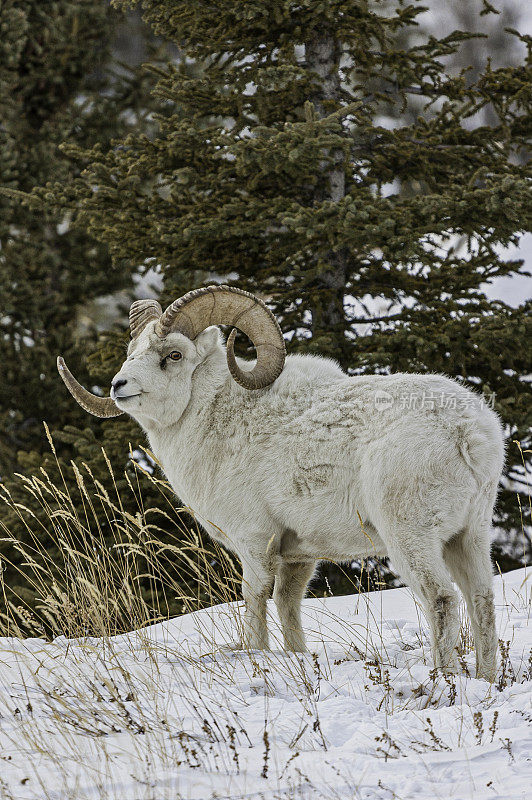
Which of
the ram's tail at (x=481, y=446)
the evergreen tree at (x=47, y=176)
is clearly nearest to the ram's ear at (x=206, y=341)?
the ram's tail at (x=481, y=446)

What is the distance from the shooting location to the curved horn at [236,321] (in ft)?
16.3

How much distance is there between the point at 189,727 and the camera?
3393 millimetres

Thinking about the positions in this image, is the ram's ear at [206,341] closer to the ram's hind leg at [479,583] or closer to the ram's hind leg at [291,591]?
the ram's hind leg at [291,591]

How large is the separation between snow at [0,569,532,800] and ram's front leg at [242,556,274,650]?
18cm

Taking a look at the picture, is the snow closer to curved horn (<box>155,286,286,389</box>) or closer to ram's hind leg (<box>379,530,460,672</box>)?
ram's hind leg (<box>379,530,460,672</box>)

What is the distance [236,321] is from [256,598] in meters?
1.68

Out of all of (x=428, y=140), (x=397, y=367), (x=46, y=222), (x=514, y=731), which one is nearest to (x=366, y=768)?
(x=514, y=731)

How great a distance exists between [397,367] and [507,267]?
1.71 meters

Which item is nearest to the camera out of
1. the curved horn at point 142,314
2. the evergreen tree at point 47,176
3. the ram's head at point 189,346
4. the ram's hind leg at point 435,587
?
the ram's hind leg at point 435,587

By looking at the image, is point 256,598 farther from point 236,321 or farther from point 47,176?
point 47,176

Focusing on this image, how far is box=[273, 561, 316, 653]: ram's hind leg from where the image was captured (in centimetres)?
505

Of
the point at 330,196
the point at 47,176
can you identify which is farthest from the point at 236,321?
the point at 47,176

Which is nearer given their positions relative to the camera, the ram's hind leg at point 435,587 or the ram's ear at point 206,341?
the ram's hind leg at point 435,587

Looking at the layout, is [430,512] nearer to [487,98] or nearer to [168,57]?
[487,98]
